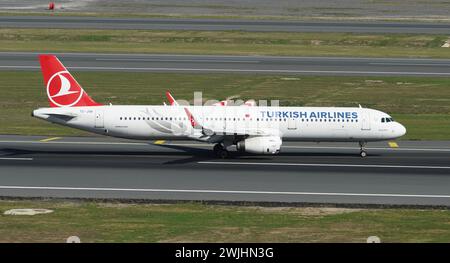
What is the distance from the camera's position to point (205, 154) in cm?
6450

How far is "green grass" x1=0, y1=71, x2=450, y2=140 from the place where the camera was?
77.8 metres

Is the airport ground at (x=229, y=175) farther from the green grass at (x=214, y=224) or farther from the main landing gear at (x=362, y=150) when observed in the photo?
the main landing gear at (x=362, y=150)

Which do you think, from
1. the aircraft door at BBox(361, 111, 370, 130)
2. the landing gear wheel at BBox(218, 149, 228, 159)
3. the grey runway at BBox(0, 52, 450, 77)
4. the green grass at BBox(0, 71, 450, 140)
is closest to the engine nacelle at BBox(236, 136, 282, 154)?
the landing gear wheel at BBox(218, 149, 228, 159)

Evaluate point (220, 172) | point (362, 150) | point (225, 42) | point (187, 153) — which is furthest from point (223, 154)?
point (225, 42)

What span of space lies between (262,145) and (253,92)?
31213mm

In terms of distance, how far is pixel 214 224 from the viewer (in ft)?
141

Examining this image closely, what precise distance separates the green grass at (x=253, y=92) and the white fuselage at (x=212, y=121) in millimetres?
10417

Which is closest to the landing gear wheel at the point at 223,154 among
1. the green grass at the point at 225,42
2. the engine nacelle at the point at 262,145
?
the engine nacelle at the point at 262,145

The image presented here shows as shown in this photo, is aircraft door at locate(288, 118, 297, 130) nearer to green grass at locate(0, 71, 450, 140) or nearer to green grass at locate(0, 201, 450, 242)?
green grass at locate(0, 71, 450, 140)

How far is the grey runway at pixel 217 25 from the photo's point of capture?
134375 millimetres

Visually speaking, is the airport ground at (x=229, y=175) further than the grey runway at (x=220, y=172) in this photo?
No

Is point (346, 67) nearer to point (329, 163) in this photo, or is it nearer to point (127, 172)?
point (329, 163)
